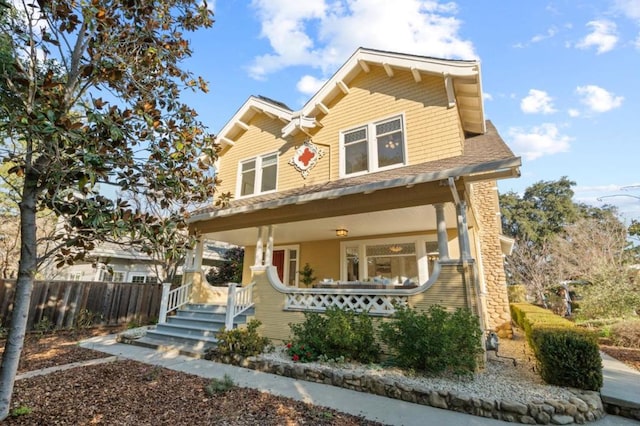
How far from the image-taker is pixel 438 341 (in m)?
4.83

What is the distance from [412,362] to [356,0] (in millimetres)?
8109

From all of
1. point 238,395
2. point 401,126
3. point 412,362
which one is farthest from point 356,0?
point 238,395

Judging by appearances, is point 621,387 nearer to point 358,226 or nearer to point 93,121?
point 358,226

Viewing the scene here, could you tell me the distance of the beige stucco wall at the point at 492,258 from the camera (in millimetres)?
9789

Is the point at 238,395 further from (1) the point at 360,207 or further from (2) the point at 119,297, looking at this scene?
(2) the point at 119,297

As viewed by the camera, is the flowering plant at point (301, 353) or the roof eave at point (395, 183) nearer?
the roof eave at point (395, 183)

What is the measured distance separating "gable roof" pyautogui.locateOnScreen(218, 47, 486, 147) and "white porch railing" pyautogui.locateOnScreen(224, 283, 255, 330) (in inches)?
193

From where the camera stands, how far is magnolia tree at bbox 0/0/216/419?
3.08m

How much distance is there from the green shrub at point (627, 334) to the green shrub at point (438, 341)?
619 centimetres

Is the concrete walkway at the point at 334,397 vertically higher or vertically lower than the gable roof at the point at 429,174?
lower

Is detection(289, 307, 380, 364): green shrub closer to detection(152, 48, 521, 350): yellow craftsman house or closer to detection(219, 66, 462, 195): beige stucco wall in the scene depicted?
detection(152, 48, 521, 350): yellow craftsman house

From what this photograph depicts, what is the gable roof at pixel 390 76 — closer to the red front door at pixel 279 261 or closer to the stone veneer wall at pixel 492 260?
the stone veneer wall at pixel 492 260

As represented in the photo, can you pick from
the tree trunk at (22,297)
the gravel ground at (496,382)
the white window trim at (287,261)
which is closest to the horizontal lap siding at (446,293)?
the gravel ground at (496,382)

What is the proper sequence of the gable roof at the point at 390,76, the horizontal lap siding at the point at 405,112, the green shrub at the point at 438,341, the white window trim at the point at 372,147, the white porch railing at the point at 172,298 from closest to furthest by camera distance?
the green shrub at the point at 438,341 < the gable roof at the point at 390,76 < the horizontal lap siding at the point at 405,112 < the white window trim at the point at 372,147 < the white porch railing at the point at 172,298
